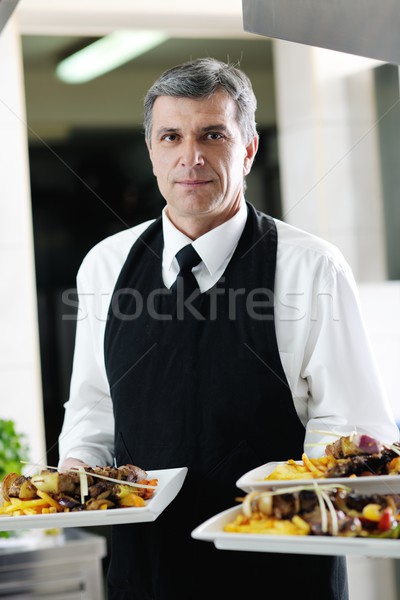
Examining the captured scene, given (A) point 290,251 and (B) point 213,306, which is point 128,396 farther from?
(A) point 290,251

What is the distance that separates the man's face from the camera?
61.2 inches

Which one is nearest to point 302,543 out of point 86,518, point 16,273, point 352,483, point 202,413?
point 352,483

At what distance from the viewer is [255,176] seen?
346 centimetres

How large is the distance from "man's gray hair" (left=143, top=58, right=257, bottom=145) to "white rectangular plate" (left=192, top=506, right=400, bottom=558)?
0.84m

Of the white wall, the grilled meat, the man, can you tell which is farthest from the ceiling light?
the grilled meat

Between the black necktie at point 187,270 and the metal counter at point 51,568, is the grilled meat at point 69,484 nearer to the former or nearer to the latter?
the black necktie at point 187,270

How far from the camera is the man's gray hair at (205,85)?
5.09ft

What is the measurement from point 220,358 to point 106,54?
6.50ft

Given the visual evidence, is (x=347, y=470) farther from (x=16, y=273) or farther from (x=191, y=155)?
(x=16, y=273)

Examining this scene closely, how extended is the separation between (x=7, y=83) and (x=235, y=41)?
962mm

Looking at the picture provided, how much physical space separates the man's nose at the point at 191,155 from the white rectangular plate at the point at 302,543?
721 mm

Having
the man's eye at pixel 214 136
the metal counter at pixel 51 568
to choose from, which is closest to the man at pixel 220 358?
the man's eye at pixel 214 136

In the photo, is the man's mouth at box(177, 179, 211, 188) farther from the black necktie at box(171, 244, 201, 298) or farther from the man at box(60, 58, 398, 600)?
the black necktie at box(171, 244, 201, 298)

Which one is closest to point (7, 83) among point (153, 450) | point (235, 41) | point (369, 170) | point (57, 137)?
point (57, 137)
